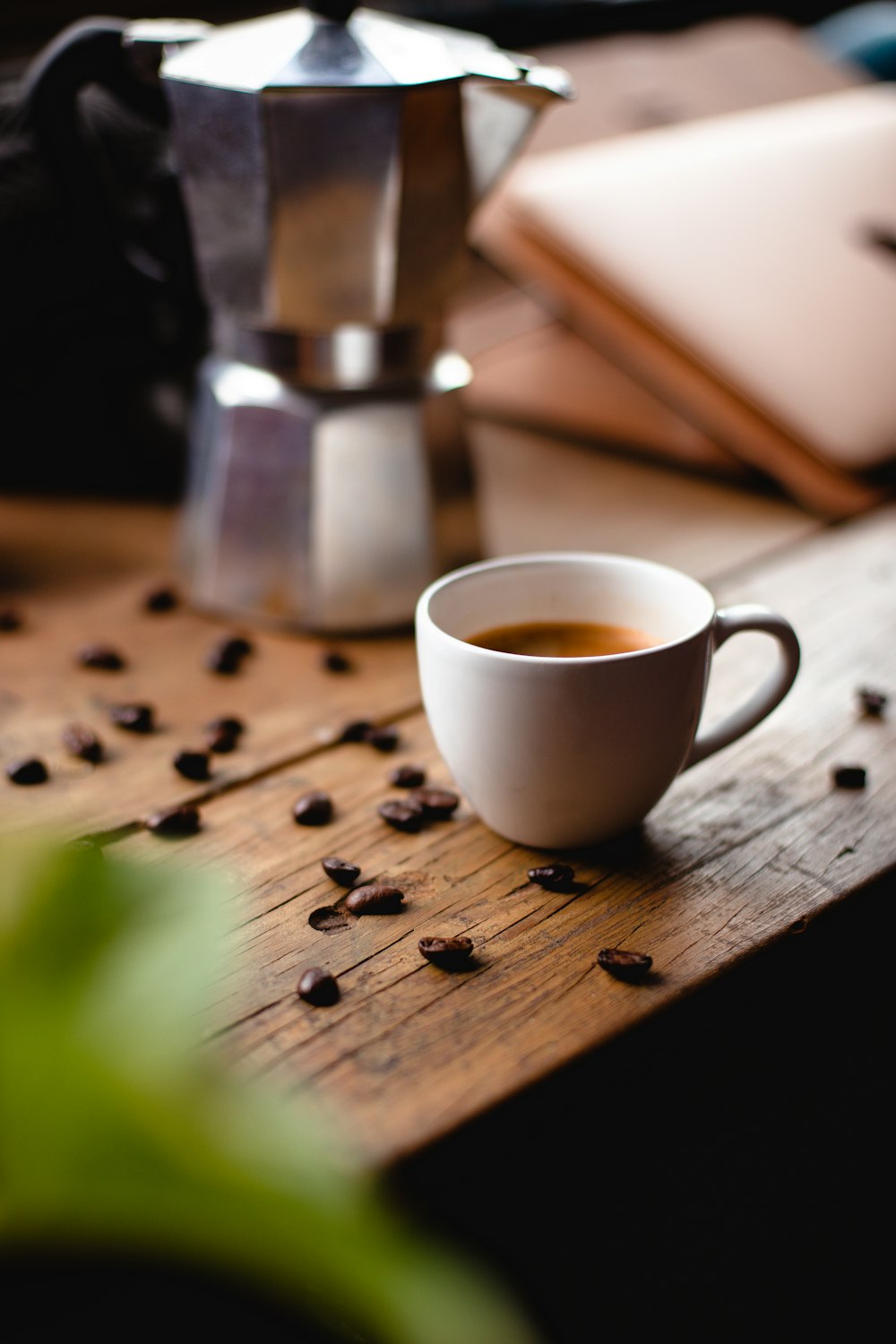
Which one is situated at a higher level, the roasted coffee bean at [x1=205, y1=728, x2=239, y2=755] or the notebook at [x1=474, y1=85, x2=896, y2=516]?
the notebook at [x1=474, y1=85, x2=896, y2=516]

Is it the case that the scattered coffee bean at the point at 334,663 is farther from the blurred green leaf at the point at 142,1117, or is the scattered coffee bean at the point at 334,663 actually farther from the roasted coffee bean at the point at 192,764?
the blurred green leaf at the point at 142,1117

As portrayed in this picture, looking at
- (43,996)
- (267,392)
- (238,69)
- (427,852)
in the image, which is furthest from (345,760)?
(43,996)

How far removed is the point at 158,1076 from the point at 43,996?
1 centimetres

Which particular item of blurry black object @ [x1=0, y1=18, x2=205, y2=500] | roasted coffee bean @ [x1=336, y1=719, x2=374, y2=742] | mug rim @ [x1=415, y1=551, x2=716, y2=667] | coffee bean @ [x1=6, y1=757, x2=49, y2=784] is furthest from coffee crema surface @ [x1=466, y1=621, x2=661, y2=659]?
blurry black object @ [x1=0, y1=18, x2=205, y2=500]

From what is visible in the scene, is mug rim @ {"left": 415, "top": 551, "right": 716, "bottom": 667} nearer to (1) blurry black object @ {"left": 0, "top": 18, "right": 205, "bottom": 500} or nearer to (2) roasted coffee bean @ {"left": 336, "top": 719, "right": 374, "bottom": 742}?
(2) roasted coffee bean @ {"left": 336, "top": 719, "right": 374, "bottom": 742}

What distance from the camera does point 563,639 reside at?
0.54 m

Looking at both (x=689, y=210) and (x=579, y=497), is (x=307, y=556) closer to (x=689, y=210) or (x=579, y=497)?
(x=579, y=497)

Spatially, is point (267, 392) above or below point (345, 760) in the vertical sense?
above

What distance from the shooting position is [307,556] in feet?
2.41

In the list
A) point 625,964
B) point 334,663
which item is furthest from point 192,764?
point 625,964

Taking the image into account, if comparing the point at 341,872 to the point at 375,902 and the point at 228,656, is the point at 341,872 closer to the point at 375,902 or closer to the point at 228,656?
the point at 375,902

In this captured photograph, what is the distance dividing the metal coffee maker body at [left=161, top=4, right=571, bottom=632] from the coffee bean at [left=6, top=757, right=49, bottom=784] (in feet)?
0.66

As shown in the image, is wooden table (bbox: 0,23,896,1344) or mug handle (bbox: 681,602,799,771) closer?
wooden table (bbox: 0,23,896,1344)

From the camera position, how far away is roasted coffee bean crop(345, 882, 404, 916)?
483 millimetres
